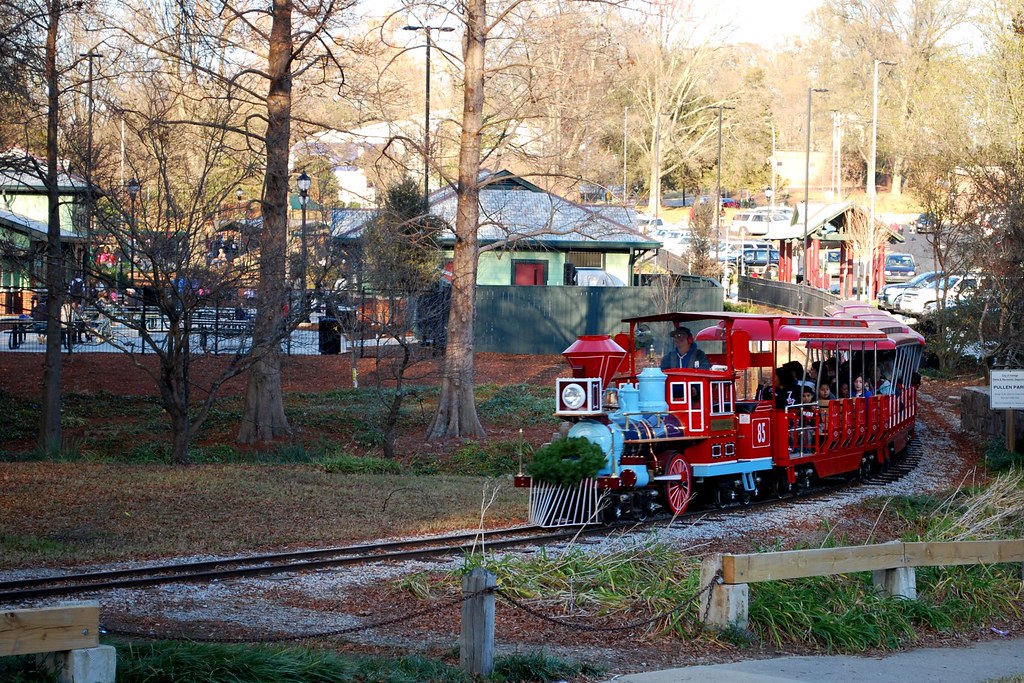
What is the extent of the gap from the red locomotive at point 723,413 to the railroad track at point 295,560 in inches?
18.9

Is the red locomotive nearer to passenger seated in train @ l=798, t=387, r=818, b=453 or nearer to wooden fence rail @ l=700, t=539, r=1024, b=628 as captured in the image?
passenger seated in train @ l=798, t=387, r=818, b=453

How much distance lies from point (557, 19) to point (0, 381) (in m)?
16.6

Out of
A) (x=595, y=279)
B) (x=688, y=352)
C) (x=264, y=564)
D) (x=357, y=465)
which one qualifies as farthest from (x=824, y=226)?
(x=264, y=564)

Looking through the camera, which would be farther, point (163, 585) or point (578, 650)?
point (163, 585)

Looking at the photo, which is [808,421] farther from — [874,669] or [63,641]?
[63,641]

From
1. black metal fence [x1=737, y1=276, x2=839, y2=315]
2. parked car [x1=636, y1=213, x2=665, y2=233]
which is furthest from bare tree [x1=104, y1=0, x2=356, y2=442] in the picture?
black metal fence [x1=737, y1=276, x2=839, y2=315]

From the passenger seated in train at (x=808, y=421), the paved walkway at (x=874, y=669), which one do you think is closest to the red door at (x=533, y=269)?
the passenger seated in train at (x=808, y=421)

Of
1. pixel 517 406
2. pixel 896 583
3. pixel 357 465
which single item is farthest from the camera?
pixel 517 406

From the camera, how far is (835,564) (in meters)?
9.14

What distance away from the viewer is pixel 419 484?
57.2 ft

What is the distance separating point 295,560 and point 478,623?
189 inches

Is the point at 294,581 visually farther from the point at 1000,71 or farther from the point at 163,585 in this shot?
the point at 1000,71

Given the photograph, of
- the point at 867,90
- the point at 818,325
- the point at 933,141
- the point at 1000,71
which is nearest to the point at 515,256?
the point at 933,141

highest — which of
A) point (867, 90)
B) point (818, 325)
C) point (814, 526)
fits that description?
point (867, 90)
